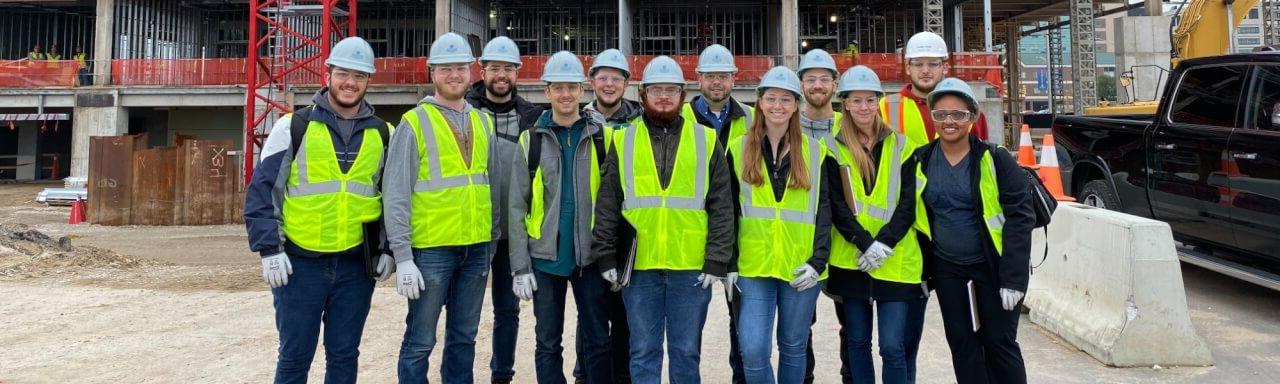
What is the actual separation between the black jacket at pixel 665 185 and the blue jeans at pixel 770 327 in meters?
0.22

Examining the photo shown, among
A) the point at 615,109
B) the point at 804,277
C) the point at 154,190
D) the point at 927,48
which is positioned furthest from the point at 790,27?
the point at 804,277

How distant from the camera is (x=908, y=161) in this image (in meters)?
3.27

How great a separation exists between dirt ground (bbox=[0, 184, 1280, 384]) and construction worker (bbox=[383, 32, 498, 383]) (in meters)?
0.98

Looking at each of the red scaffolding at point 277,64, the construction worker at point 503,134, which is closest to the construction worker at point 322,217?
the construction worker at point 503,134

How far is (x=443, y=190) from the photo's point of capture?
10.7ft

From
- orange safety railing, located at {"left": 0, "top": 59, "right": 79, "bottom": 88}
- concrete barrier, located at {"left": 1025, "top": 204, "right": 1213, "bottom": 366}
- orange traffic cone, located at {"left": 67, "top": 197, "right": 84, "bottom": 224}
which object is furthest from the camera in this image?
orange safety railing, located at {"left": 0, "top": 59, "right": 79, "bottom": 88}

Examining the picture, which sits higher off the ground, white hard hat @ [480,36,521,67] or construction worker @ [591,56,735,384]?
white hard hat @ [480,36,521,67]

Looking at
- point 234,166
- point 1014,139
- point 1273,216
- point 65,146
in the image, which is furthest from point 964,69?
point 65,146

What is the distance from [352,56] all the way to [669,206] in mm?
1691

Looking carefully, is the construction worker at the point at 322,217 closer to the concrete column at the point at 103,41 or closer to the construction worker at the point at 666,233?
the construction worker at the point at 666,233

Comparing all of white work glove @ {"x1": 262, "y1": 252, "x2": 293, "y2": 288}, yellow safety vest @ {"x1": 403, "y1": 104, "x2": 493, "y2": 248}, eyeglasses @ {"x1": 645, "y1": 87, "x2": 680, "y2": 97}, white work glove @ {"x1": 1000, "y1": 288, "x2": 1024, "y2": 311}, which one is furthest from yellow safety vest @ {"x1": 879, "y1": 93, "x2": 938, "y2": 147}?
white work glove @ {"x1": 262, "y1": 252, "x2": 293, "y2": 288}

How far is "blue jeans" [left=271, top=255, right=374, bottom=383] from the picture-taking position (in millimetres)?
3018

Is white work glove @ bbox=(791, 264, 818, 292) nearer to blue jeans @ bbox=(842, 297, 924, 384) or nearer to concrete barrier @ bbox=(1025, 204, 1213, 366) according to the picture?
blue jeans @ bbox=(842, 297, 924, 384)

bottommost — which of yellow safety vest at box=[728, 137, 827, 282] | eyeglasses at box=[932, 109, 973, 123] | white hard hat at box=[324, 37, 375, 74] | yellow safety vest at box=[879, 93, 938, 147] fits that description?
yellow safety vest at box=[728, 137, 827, 282]
